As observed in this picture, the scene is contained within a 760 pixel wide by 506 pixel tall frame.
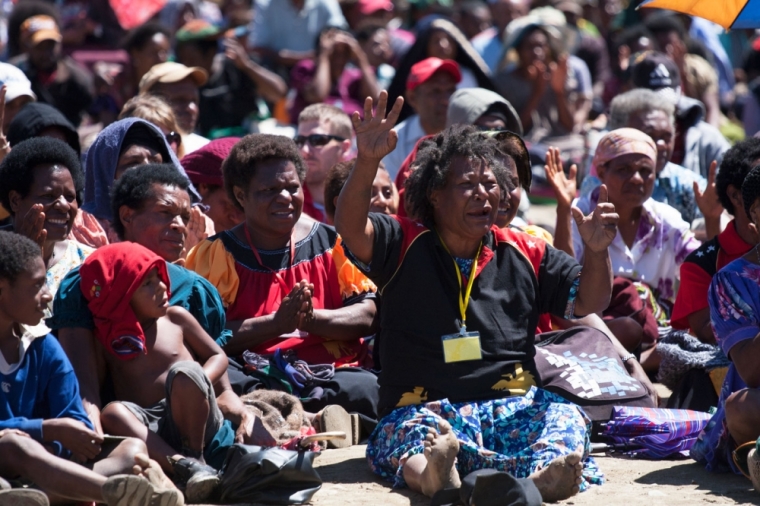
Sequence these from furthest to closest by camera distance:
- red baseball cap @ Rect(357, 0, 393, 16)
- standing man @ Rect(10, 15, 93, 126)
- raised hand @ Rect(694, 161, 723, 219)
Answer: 1. red baseball cap @ Rect(357, 0, 393, 16)
2. standing man @ Rect(10, 15, 93, 126)
3. raised hand @ Rect(694, 161, 723, 219)

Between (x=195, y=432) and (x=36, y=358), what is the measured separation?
2.23 feet

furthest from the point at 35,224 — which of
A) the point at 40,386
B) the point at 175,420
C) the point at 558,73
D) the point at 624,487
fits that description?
the point at 558,73

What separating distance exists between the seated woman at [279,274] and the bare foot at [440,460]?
135 cm

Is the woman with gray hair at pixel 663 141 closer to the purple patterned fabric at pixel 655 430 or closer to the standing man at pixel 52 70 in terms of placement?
the purple patterned fabric at pixel 655 430

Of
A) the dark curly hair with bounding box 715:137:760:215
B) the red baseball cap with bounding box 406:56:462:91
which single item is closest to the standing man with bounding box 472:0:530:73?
the red baseball cap with bounding box 406:56:462:91

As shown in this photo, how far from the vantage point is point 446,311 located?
4977 millimetres

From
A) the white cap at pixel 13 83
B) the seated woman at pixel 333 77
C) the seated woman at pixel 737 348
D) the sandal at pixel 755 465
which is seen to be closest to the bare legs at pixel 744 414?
the seated woman at pixel 737 348

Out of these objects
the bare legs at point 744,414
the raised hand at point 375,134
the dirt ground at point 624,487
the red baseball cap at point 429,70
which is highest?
the raised hand at point 375,134

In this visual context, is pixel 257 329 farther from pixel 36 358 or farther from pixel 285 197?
pixel 36 358

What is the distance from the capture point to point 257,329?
572 centimetres

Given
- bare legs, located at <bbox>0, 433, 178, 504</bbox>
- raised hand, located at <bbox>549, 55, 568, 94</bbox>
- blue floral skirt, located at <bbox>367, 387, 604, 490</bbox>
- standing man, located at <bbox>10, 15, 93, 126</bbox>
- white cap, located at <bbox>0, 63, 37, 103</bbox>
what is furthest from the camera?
raised hand, located at <bbox>549, 55, 568, 94</bbox>

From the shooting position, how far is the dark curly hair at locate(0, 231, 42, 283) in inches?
171

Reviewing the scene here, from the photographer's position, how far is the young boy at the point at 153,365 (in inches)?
181

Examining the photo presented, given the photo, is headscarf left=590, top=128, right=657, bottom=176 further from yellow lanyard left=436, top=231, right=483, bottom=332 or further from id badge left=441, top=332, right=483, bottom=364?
id badge left=441, top=332, right=483, bottom=364
